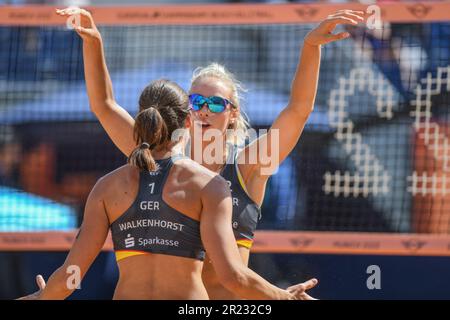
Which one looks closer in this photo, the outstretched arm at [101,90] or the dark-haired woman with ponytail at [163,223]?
the dark-haired woman with ponytail at [163,223]

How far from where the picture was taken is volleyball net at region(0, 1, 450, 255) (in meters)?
5.73

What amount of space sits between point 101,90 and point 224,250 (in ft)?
4.12

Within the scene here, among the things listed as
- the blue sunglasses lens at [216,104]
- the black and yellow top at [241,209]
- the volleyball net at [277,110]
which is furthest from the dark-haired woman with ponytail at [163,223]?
the volleyball net at [277,110]

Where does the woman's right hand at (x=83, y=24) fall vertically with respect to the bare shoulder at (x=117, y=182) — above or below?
above

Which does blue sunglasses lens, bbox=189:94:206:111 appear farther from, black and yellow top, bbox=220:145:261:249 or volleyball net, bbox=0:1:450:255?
volleyball net, bbox=0:1:450:255

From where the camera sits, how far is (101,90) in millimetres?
4102

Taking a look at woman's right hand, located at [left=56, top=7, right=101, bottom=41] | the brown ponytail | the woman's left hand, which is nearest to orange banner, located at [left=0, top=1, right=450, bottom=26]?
the woman's left hand

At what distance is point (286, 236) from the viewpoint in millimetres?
5570

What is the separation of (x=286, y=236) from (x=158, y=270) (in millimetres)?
2420

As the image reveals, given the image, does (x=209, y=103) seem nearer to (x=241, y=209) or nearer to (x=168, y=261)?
(x=241, y=209)

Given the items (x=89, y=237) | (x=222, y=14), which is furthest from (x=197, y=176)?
(x=222, y=14)

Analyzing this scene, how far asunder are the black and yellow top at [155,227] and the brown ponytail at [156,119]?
72mm

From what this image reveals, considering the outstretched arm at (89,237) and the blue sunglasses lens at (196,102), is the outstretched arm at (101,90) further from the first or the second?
the outstretched arm at (89,237)

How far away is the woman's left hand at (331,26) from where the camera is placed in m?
3.81
